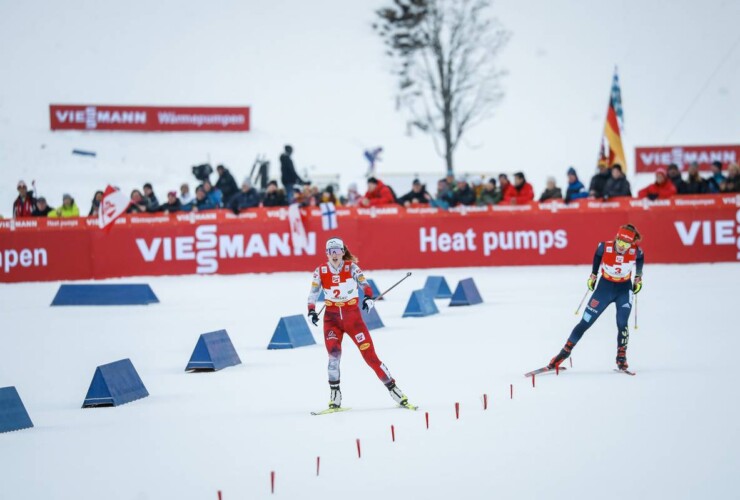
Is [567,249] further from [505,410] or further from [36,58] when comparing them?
[36,58]

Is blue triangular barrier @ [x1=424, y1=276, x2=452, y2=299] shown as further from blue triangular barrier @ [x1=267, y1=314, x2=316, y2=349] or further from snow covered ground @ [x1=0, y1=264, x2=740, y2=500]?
blue triangular barrier @ [x1=267, y1=314, x2=316, y2=349]

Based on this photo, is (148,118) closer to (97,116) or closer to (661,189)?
(97,116)

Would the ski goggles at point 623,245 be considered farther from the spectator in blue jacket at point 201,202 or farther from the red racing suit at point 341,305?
the spectator in blue jacket at point 201,202

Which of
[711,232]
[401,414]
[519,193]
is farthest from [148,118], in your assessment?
[401,414]

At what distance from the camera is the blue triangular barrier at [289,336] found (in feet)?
47.6

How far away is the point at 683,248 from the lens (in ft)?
83.5

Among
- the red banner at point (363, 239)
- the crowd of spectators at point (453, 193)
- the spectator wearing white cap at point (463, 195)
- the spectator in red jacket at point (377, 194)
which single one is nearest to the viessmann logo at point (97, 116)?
the crowd of spectators at point (453, 193)

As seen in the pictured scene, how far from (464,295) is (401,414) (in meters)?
9.24

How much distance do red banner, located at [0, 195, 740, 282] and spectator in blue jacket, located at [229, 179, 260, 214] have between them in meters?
0.35

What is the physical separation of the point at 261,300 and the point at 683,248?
1098 centimetres

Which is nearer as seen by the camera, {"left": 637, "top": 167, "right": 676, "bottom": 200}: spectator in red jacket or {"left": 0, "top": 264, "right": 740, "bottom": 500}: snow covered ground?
{"left": 0, "top": 264, "right": 740, "bottom": 500}: snow covered ground

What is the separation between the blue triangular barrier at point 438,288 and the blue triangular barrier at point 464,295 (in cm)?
154

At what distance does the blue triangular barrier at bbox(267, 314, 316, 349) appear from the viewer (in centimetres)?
1450

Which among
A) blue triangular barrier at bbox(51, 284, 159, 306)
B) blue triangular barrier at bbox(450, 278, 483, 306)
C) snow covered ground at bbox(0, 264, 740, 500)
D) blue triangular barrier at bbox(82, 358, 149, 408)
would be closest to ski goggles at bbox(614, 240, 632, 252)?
snow covered ground at bbox(0, 264, 740, 500)
